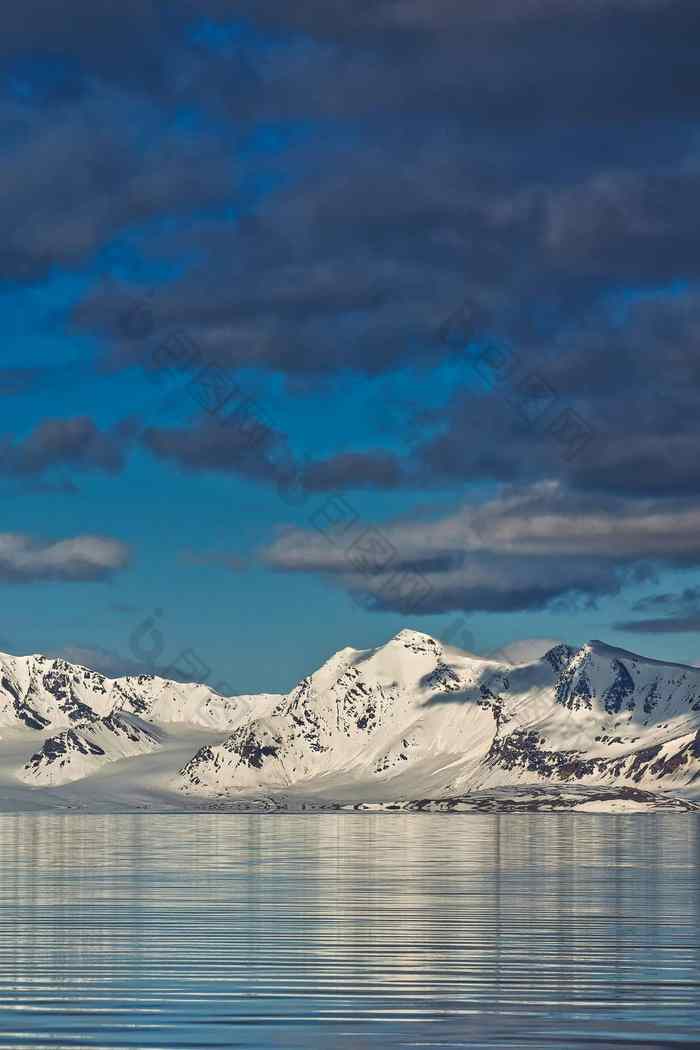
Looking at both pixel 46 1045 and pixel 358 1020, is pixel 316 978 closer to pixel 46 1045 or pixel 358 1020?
pixel 358 1020

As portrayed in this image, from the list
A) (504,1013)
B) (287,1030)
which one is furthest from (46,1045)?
(504,1013)

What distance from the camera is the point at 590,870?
164500 mm

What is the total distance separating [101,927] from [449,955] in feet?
73.7

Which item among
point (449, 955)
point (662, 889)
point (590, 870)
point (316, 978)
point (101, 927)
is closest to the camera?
point (316, 978)

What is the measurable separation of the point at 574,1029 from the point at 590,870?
119355mm

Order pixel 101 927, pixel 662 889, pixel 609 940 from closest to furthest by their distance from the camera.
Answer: pixel 609 940 → pixel 101 927 → pixel 662 889

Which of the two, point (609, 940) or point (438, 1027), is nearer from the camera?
point (438, 1027)

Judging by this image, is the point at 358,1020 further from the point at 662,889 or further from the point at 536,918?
the point at 662,889

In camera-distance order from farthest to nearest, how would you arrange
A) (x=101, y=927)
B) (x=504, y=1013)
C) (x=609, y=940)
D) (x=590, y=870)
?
(x=590, y=870) < (x=101, y=927) < (x=609, y=940) < (x=504, y=1013)

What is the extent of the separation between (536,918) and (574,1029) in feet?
156

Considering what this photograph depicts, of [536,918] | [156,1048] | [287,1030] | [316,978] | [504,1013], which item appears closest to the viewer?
[156,1048]

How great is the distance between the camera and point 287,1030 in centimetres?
4784

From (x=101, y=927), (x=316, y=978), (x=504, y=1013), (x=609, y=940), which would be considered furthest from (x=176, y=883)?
(x=504, y=1013)

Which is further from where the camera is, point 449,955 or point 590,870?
point 590,870
